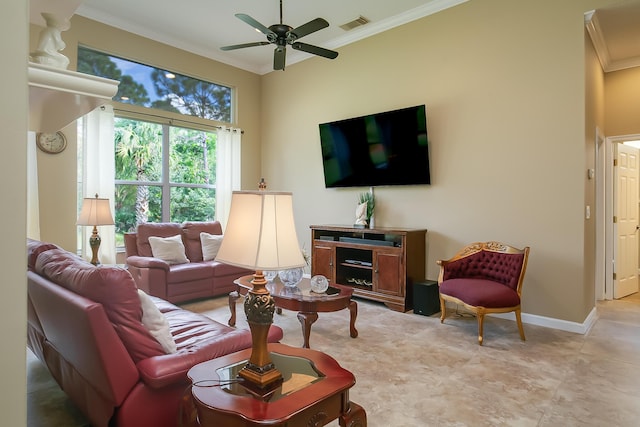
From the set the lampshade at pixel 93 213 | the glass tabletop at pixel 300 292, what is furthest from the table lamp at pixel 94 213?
the glass tabletop at pixel 300 292

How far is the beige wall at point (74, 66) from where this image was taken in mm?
4594

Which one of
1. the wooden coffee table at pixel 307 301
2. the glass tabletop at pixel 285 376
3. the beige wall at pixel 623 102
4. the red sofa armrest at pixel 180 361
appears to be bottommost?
the wooden coffee table at pixel 307 301

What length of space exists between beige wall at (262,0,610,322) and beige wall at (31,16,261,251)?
85.1 inches

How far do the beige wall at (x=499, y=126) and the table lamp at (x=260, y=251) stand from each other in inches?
131

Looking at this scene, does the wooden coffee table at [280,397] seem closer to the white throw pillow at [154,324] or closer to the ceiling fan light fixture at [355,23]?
the white throw pillow at [154,324]

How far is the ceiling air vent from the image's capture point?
194 inches

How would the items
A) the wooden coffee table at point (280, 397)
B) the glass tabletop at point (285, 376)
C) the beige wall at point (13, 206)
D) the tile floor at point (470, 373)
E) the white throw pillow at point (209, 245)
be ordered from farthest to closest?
the white throw pillow at point (209, 245) < the tile floor at point (470, 373) < the glass tabletop at point (285, 376) < the wooden coffee table at point (280, 397) < the beige wall at point (13, 206)

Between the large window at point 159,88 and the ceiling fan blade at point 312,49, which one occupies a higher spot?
the large window at point 159,88

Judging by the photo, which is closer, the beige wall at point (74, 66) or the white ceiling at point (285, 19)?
the white ceiling at point (285, 19)

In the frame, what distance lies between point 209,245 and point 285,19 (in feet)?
10.4

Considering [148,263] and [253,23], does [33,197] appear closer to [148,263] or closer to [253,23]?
[148,263]

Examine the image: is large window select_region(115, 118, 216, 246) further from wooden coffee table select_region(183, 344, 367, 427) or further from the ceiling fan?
wooden coffee table select_region(183, 344, 367, 427)

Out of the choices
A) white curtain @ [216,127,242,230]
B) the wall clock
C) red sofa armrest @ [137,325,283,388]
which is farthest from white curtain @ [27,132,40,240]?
red sofa armrest @ [137,325,283,388]

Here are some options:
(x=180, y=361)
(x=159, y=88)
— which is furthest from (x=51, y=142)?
(x=180, y=361)
